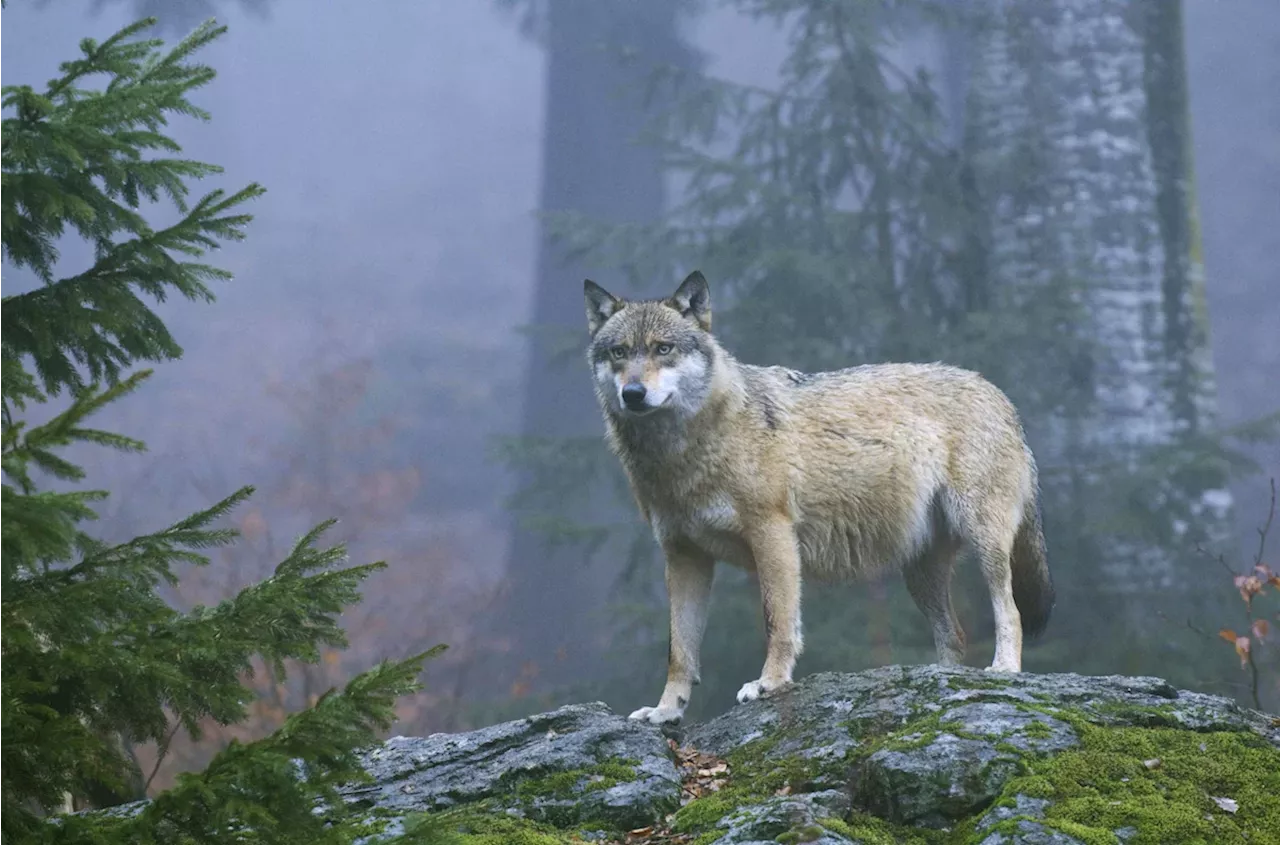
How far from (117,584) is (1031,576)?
388cm

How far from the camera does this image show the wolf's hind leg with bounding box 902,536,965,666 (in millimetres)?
4863

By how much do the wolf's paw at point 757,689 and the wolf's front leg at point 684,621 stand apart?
0.72ft

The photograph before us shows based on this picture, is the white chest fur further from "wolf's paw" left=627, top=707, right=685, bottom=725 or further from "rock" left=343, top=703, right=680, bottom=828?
"rock" left=343, top=703, right=680, bottom=828

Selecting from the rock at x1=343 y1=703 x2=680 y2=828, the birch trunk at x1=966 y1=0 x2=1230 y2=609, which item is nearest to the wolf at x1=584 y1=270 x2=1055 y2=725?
the rock at x1=343 y1=703 x2=680 y2=828

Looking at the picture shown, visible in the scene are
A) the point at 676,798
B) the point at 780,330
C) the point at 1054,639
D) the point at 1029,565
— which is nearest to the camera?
the point at 676,798

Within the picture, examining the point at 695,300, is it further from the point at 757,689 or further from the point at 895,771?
the point at 895,771

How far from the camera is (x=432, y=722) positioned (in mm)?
11453

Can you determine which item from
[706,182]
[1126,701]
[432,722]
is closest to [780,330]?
[706,182]

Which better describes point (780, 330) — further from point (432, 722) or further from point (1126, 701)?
point (1126, 701)

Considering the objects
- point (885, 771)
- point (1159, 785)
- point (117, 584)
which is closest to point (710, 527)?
point (885, 771)

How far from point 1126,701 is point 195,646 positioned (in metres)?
2.70

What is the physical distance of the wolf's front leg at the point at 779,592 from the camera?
13.7ft

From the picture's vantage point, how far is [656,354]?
14.0 feet

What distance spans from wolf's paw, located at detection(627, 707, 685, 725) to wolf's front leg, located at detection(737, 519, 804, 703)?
24cm
